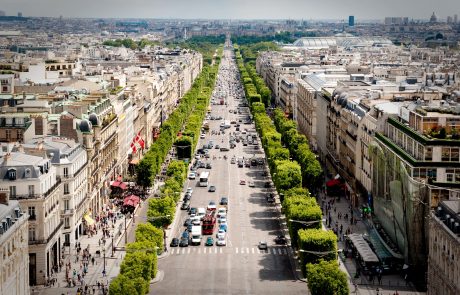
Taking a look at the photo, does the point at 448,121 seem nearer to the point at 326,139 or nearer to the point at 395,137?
the point at 395,137

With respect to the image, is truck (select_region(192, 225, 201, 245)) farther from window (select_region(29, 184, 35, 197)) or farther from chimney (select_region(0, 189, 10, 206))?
chimney (select_region(0, 189, 10, 206))

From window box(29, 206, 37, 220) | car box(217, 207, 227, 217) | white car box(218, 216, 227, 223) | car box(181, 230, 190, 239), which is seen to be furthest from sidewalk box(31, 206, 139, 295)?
car box(217, 207, 227, 217)

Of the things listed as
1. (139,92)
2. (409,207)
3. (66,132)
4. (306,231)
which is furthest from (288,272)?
(139,92)

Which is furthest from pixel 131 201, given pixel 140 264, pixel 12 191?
pixel 140 264

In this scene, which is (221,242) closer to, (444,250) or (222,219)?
(222,219)

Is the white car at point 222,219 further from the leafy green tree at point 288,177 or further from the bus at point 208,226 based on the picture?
the leafy green tree at point 288,177

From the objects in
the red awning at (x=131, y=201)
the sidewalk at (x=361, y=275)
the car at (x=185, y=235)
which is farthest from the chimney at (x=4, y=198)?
the red awning at (x=131, y=201)
